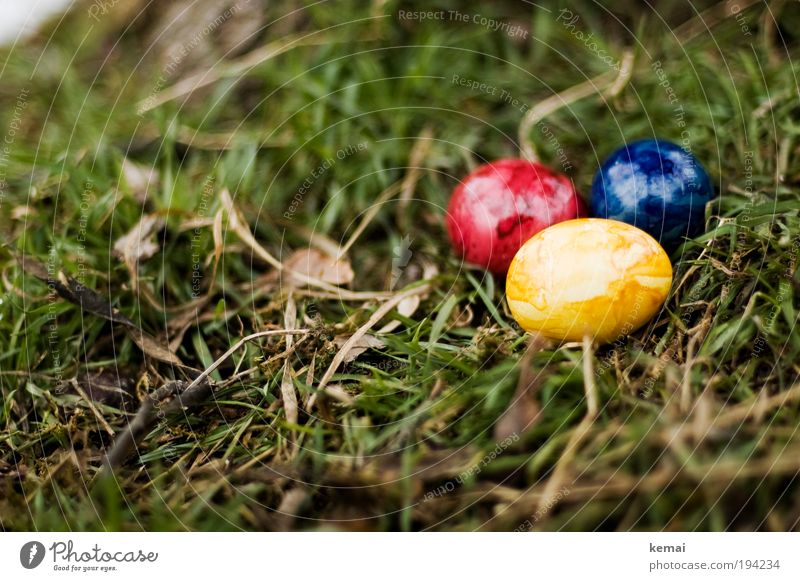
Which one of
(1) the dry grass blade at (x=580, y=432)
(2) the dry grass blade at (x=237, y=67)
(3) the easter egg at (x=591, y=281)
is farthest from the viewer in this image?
(2) the dry grass blade at (x=237, y=67)

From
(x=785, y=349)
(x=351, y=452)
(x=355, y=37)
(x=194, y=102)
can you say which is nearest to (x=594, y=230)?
(x=785, y=349)

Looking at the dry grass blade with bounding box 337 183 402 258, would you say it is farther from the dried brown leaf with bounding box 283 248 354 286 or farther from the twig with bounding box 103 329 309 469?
the twig with bounding box 103 329 309 469

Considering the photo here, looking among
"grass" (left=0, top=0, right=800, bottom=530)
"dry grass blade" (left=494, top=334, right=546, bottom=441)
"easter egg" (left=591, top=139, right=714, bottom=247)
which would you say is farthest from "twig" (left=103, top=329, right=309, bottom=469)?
"easter egg" (left=591, top=139, right=714, bottom=247)

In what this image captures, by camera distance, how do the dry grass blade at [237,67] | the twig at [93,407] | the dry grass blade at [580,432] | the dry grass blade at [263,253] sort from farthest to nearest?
the dry grass blade at [237,67], the dry grass blade at [263,253], the twig at [93,407], the dry grass blade at [580,432]

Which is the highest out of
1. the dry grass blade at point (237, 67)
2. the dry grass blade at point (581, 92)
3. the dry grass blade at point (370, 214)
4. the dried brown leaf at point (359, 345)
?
the dry grass blade at point (237, 67)

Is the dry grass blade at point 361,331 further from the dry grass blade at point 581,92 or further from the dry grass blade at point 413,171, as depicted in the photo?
the dry grass blade at point 581,92

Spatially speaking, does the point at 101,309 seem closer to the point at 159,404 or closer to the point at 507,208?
the point at 159,404

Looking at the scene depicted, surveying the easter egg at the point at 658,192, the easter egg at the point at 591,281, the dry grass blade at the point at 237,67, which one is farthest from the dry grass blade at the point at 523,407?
the dry grass blade at the point at 237,67
